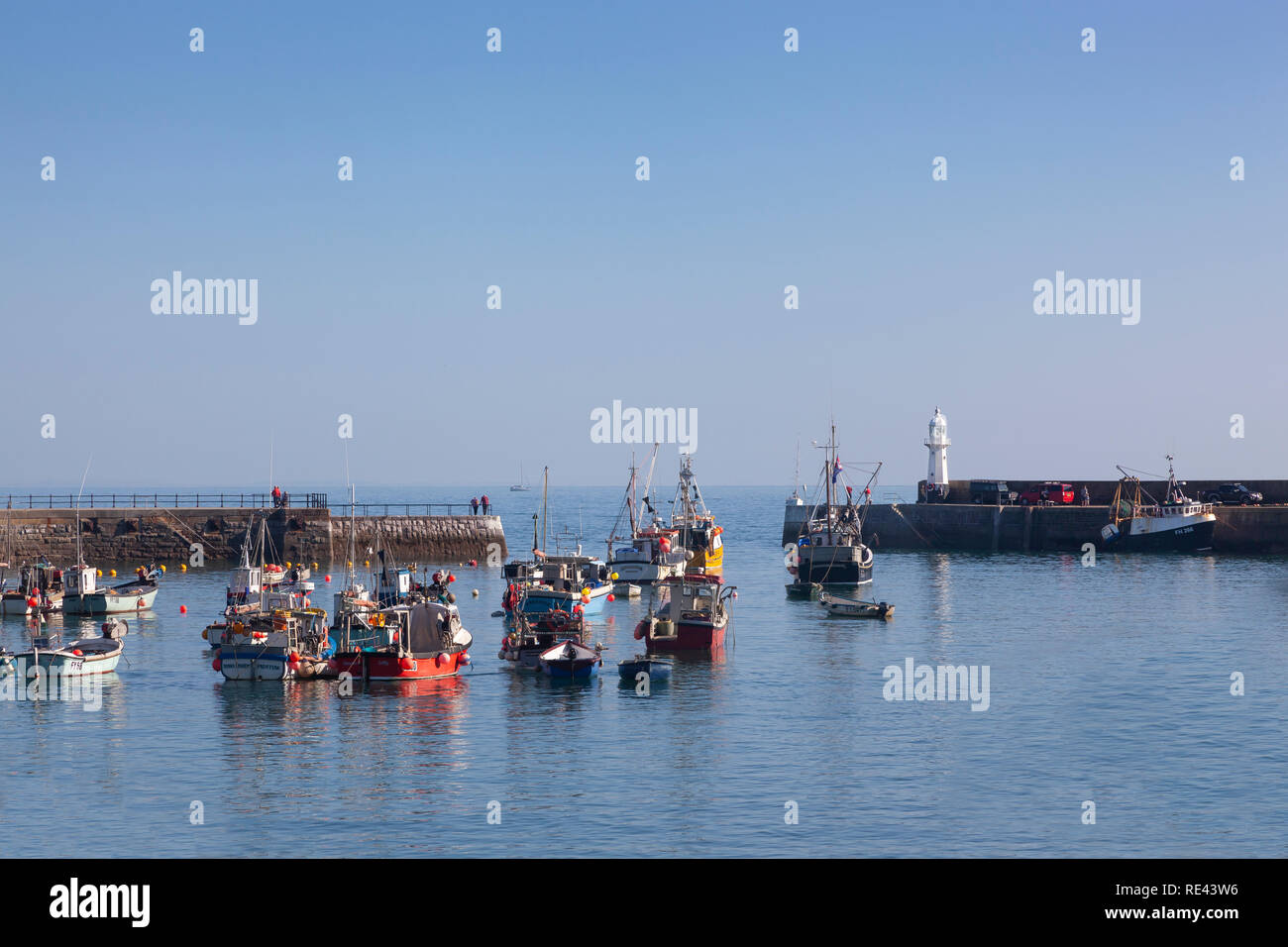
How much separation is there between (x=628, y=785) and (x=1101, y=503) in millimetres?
115617

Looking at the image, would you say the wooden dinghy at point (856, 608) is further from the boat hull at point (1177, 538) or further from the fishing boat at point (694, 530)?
the boat hull at point (1177, 538)

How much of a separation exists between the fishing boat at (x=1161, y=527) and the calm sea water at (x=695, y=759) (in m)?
60.4

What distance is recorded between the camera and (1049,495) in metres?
135

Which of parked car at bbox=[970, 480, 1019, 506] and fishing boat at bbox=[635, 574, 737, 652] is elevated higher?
parked car at bbox=[970, 480, 1019, 506]

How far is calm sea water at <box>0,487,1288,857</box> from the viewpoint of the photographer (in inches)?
1171

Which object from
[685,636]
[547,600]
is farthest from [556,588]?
[685,636]

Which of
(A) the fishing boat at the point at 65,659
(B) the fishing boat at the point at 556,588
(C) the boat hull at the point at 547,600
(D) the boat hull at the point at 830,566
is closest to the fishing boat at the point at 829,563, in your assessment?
(D) the boat hull at the point at 830,566

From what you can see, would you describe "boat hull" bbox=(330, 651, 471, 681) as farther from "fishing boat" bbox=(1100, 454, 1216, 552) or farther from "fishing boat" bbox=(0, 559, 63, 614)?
"fishing boat" bbox=(1100, 454, 1216, 552)

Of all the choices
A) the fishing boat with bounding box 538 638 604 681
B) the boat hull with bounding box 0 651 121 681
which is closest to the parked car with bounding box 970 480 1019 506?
the fishing boat with bounding box 538 638 604 681

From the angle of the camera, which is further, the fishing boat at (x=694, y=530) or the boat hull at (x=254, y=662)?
the fishing boat at (x=694, y=530)

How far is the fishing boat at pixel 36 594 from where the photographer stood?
241ft

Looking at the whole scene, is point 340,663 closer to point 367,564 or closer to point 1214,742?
point 1214,742

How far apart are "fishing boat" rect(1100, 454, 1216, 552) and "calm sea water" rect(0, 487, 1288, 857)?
60.4 m

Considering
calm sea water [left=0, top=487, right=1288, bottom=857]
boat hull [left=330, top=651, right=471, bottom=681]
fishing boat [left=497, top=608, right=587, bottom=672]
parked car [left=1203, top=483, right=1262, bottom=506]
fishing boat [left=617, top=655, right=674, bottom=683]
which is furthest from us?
parked car [left=1203, top=483, right=1262, bottom=506]
